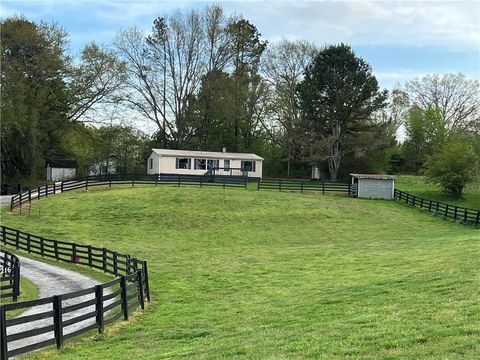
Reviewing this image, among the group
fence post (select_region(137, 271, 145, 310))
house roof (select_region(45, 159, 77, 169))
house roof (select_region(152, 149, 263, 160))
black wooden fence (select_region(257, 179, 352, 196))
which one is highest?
house roof (select_region(152, 149, 263, 160))

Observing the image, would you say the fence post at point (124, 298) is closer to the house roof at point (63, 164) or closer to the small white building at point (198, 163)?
the small white building at point (198, 163)

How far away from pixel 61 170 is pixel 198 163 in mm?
22361

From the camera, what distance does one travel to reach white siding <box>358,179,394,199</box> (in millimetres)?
47906

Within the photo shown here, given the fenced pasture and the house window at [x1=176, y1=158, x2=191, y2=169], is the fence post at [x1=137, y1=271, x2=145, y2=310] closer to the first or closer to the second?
the fenced pasture

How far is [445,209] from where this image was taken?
4056 cm

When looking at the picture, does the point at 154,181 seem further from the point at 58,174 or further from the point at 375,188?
the point at 58,174

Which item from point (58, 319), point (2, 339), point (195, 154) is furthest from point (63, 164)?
point (2, 339)

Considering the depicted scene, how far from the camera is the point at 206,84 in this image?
222 feet

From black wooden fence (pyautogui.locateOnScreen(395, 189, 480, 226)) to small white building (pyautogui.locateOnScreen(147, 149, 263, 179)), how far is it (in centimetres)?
1796

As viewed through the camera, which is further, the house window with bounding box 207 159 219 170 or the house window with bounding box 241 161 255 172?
the house window with bounding box 241 161 255 172

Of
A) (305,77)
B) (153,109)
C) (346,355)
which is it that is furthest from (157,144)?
(346,355)

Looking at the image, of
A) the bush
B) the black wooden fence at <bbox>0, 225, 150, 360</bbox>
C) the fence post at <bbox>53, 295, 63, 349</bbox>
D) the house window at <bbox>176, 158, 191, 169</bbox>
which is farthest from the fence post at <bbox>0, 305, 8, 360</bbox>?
the house window at <bbox>176, 158, 191, 169</bbox>

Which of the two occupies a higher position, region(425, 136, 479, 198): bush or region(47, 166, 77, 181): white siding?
region(425, 136, 479, 198): bush

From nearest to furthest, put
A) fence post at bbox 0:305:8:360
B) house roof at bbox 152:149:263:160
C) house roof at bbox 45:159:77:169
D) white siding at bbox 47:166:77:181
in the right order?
fence post at bbox 0:305:8:360 → house roof at bbox 152:149:263:160 → house roof at bbox 45:159:77:169 → white siding at bbox 47:166:77:181
